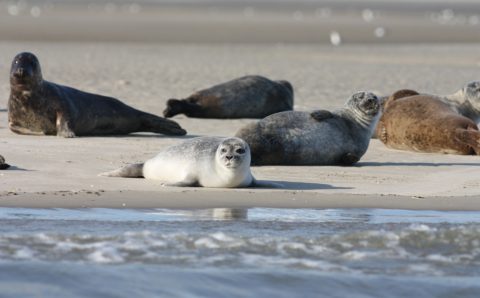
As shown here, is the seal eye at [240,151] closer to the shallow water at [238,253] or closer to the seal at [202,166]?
the seal at [202,166]

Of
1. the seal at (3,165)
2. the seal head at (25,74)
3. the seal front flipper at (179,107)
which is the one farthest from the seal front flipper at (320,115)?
the seal front flipper at (179,107)

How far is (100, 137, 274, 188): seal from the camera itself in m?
8.74

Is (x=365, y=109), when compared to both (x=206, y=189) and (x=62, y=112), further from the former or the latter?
(x=62, y=112)

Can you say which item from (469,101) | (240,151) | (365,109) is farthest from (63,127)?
(469,101)

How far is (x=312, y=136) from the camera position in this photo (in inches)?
402

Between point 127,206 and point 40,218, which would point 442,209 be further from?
point 40,218

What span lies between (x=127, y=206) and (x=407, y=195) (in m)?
1.99

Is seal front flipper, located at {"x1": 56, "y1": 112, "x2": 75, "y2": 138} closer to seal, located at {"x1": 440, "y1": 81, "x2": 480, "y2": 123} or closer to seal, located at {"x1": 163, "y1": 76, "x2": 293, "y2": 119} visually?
seal, located at {"x1": 163, "y1": 76, "x2": 293, "y2": 119}

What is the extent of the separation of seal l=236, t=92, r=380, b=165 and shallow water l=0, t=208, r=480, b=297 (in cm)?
206

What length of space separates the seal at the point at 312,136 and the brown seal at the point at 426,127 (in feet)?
2.79

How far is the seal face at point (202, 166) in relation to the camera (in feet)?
28.7

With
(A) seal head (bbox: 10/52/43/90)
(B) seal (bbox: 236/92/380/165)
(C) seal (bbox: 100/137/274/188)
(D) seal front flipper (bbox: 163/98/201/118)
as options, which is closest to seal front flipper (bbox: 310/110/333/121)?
(B) seal (bbox: 236/92/380/165)

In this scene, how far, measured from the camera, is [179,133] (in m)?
12.0

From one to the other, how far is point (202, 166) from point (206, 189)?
0.19 meters
